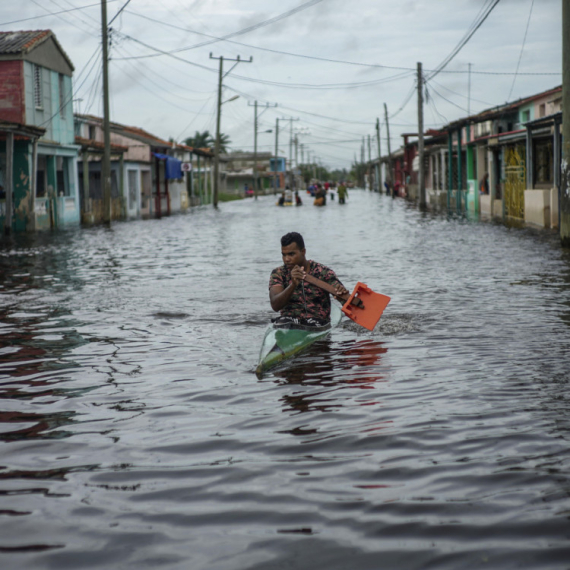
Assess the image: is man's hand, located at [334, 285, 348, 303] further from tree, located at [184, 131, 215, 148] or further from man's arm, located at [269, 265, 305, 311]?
tree, located at [184, 131, 215, 148]

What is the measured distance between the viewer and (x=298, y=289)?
8773mm

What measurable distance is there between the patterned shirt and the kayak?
177mm

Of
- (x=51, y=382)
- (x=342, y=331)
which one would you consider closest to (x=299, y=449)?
(x=51, y=382)

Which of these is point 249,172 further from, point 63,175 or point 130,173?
point 63,175

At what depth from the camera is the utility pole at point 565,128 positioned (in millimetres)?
18094

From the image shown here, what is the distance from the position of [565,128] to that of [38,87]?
22299mm

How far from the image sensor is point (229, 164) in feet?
403

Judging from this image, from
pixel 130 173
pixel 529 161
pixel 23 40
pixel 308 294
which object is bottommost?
pixel 308 294

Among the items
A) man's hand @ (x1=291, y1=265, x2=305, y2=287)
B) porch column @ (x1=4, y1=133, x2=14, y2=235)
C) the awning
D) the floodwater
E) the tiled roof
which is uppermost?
the tiled roof

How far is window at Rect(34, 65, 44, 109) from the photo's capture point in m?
33.5

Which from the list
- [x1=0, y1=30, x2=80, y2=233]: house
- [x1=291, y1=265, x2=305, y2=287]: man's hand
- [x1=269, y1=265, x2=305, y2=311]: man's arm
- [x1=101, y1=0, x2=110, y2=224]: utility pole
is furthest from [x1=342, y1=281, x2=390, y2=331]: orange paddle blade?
[x1=101, y1=0, x2=110, y2=224]: utility pole

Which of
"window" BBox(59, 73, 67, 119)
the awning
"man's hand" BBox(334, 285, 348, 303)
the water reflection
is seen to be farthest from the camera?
the awning

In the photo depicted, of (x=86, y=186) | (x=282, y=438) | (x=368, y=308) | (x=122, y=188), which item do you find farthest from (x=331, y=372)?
(x=122, y=188)

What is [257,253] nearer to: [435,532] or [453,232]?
[453,232]
